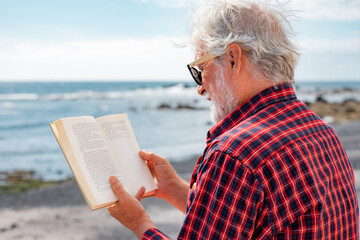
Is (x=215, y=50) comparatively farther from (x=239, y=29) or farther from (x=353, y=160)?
(x=353, y=160)

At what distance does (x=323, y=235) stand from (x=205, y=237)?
367 mm

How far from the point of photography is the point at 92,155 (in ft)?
5.42

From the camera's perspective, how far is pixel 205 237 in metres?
1.15

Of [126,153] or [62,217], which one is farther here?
[62,217]

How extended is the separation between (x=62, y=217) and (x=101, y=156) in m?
3.91

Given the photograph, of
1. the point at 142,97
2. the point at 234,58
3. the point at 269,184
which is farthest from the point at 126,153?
the point at 142,97

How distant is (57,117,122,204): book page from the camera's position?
1580mm

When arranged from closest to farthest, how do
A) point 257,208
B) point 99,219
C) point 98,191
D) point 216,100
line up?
point 257,208
point 216,100
point 98,191
point 99,219

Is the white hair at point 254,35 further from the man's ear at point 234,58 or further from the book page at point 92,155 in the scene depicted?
the book page at point 92,155

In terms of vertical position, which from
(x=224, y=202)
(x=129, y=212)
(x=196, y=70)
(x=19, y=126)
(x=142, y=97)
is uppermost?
(x=142, y=97)

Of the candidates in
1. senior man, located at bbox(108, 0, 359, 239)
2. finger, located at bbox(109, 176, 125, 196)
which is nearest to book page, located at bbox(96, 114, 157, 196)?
finger, located at bbox(109, 176, 125, 196)

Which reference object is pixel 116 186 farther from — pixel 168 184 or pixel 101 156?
pixel 168 184

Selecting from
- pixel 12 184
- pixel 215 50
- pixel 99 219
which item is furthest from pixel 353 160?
pixel 215 50

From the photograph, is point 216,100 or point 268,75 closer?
point 268,75
